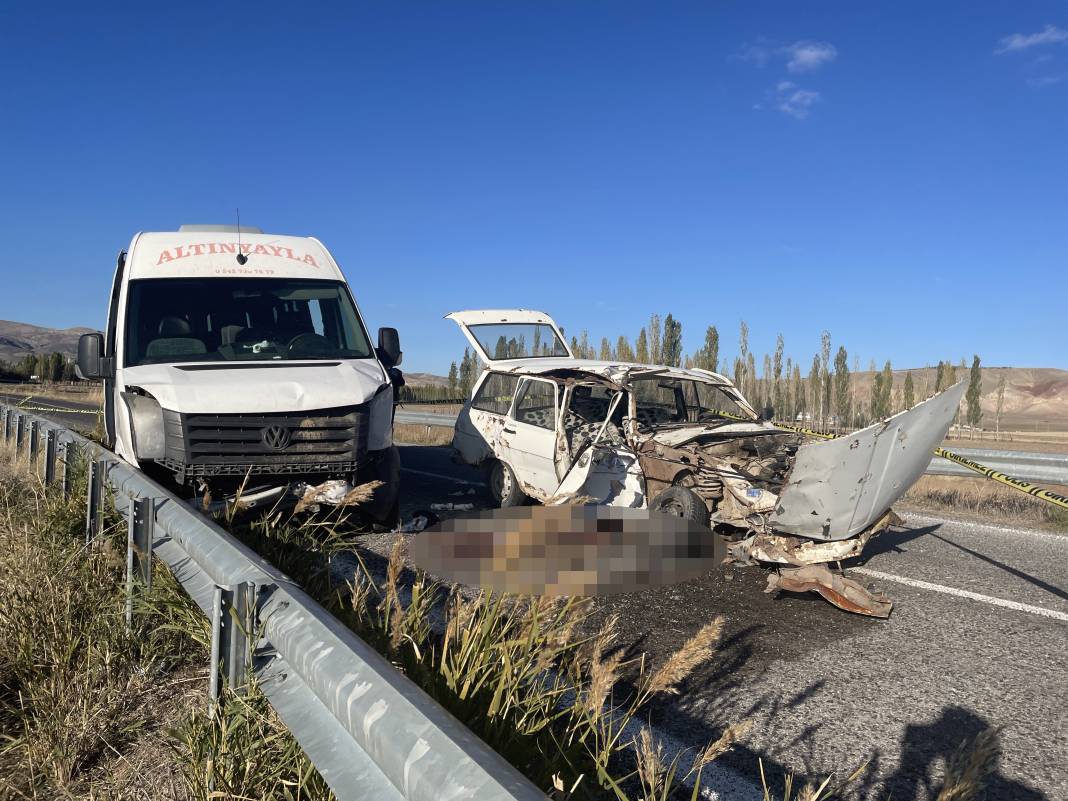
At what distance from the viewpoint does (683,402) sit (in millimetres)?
8938

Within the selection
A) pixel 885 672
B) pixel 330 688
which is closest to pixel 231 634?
pixel 330 688

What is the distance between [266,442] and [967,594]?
524 cm

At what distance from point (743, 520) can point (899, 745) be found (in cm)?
302

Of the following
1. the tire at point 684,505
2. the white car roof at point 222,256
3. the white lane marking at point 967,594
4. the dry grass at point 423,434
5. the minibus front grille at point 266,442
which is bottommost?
the dry grass at point 423,434

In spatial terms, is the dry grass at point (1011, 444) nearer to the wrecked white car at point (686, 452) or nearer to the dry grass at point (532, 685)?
the wrecked white car at point (686, 452)

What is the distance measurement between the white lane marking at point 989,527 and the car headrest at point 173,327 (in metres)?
7.53

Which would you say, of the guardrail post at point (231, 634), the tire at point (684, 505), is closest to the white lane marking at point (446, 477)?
the tire at point (684, 505)

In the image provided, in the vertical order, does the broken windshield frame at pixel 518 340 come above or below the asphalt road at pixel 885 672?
above

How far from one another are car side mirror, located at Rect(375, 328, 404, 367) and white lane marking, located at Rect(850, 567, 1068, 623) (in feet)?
14.4

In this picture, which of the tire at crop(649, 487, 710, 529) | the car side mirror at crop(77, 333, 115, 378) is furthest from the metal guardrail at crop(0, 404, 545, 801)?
the tire at crop(649, 487, 710, 529)

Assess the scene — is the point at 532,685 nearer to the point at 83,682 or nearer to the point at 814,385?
the point at 83,682

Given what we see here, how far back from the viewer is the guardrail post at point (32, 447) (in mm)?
8157

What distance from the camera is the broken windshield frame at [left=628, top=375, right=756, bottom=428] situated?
859 centimetres

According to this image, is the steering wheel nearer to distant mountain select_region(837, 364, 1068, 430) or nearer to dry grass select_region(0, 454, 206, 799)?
dry grass select_region(0, 454, 206, 799)
